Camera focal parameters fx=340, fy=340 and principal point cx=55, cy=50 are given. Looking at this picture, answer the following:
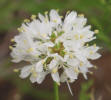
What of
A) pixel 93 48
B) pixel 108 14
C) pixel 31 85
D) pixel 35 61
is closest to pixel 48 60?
pixel 35 61

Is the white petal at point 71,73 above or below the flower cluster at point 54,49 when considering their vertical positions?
below

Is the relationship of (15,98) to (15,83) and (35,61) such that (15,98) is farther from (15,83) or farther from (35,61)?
(35,61)

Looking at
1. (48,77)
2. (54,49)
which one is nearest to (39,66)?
(54,49)

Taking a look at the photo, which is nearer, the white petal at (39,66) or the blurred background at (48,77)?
the white petal at (39,66)

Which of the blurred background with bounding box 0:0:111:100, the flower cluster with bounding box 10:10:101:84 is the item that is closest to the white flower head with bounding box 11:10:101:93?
the flower cluster with bounding box 10:10:101:84

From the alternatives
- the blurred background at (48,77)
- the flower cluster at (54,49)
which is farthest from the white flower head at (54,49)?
the blurred background at (48,77)

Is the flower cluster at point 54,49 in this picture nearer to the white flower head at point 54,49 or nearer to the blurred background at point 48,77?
the white flower head at point 54,49

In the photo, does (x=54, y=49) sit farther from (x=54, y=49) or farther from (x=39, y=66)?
(x=39, y=66)

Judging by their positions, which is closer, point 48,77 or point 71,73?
point 71,73
